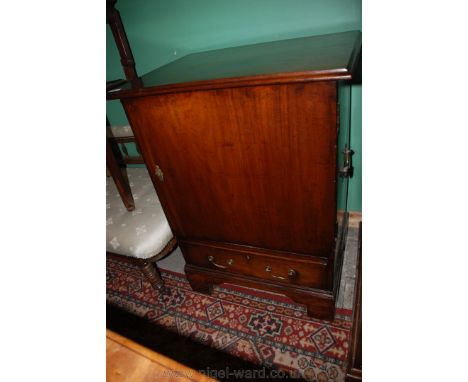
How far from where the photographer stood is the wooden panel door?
0.77 m

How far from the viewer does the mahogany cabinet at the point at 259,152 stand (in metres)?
0.75

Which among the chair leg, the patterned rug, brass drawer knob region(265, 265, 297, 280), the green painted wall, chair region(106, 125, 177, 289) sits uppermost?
the green painted wall

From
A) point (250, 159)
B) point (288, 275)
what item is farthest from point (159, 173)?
point (288, 275)

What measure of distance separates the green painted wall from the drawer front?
2.26 feet

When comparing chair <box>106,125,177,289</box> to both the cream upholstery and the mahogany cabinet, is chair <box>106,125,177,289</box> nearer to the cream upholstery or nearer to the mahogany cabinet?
the cream upholstery

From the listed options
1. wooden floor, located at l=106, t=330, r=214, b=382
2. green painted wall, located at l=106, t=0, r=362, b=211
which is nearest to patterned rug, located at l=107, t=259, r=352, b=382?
wooden floor, located at l=106, t=330, r=214, b=382

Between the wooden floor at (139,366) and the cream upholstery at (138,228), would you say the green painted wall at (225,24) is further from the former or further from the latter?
the wooden floor at (139,366)

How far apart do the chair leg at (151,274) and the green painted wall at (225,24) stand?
1179mm

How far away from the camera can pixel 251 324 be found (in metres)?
1.35

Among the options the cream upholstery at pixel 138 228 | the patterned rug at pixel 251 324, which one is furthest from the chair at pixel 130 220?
the patterned rug at pixel 251 324

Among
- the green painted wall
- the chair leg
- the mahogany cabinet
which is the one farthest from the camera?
the chair leg

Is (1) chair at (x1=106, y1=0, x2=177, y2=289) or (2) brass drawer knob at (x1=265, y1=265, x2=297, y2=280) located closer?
(2) brass drawer knob at (x1=265, y1=265, x2=297, y2=280)
